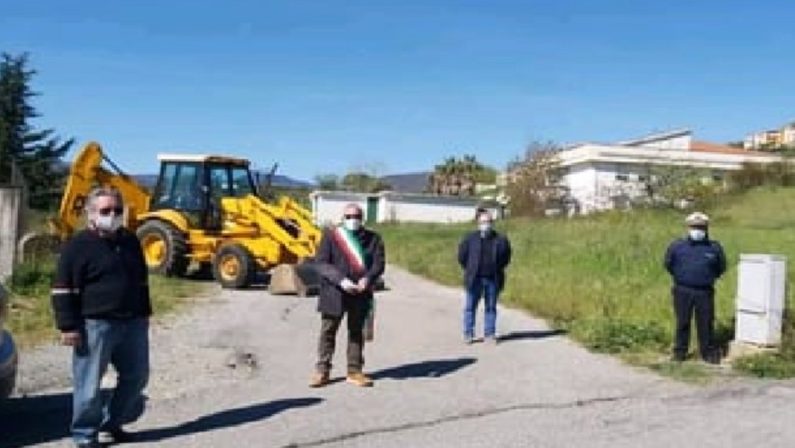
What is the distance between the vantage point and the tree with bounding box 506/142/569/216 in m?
66.3

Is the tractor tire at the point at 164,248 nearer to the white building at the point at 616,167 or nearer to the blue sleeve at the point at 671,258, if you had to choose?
the blue sleeve at the point at 671,258

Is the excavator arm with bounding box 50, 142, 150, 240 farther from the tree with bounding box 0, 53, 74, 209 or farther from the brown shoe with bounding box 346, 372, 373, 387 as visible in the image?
the tree with bounding box 0, 53, 74, 209

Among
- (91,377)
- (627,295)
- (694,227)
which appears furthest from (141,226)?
(91,377)

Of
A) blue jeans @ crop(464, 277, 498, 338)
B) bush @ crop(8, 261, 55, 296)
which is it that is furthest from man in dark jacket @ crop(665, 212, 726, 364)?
bush @ crop(8, 261, 55, 296)

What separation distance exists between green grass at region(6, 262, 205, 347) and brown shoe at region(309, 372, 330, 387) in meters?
3.51

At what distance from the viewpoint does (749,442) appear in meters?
8.49

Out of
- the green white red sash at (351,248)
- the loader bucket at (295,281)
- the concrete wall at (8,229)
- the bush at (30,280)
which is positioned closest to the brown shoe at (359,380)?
the green white red sash at (351,248)

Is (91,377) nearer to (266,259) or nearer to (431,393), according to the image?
(431,393)

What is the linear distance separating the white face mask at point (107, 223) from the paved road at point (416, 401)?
1.56 meters

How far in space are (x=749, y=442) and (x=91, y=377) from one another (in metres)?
4.81

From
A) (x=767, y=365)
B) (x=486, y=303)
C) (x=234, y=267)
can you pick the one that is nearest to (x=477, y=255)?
(x=486, y=303)

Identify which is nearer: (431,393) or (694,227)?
(431,393)

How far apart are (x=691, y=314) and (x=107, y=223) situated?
24.8 feet

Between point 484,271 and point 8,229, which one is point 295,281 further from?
point 484,271
